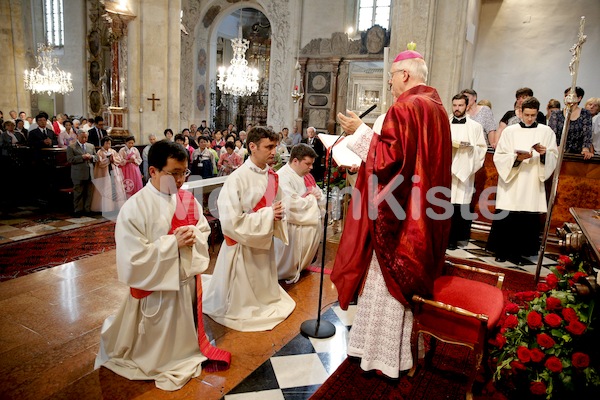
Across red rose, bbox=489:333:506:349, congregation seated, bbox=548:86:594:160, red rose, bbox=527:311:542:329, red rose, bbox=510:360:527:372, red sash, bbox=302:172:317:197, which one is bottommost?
red rose, bbox=510:360:527:372

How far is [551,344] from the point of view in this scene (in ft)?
7.95

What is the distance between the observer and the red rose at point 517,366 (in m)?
2.48

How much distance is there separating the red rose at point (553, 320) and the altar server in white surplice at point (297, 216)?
2.76 metres

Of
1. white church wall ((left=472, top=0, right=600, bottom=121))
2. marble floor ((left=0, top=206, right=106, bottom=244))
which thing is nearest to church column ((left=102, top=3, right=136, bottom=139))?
marble floor ((left=0, top=206, right=106, bottom=244))

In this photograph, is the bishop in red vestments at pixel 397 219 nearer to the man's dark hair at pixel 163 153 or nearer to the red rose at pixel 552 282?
the red rose at pixel 552 282

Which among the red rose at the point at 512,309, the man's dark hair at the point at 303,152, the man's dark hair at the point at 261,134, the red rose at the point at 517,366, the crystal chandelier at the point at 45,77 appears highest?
the crystal chandelier at the point at 45,77

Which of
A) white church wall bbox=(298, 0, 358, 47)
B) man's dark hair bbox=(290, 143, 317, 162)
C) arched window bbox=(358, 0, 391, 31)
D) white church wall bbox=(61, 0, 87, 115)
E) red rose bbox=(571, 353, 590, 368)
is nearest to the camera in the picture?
red rose bbox=(571, 353, 590, 368)

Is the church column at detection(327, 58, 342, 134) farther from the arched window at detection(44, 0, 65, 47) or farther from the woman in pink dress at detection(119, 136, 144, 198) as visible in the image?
the arched window at detection(44, 0, 65, 47)

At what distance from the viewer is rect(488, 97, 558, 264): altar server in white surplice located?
18.8 feet

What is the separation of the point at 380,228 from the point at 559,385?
1333 millimetres

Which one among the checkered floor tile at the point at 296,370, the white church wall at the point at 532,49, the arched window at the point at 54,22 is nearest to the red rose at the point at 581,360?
the checkered floor tile at the point at 296,370

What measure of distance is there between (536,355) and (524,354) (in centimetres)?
6

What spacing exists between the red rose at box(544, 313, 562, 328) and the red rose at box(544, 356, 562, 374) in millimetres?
187

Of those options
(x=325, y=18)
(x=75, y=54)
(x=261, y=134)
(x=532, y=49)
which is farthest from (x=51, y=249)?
(x=75, y=54)
